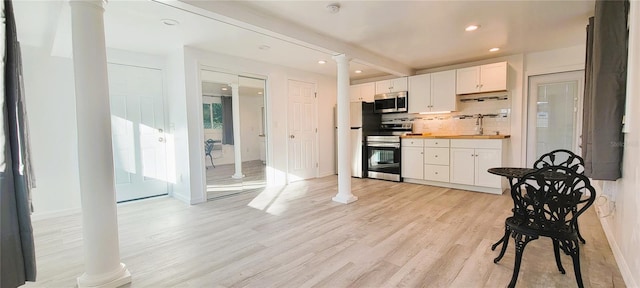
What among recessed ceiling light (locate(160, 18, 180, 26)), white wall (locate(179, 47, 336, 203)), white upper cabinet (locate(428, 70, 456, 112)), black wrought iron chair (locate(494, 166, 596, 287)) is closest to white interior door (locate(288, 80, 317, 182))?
white wall (locate(179, 47, 336, 203))

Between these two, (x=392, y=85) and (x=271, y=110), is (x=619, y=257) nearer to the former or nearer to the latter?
(x=392, y=85)

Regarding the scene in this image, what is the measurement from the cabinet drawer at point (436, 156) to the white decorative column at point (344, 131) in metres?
1.67

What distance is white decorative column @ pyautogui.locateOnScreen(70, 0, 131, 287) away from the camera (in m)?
1.83

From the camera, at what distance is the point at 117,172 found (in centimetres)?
405

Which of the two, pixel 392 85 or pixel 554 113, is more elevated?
pixel 392 85

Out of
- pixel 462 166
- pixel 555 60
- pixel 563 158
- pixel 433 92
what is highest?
pixel 555 60

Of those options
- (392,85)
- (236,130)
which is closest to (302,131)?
(236,130)

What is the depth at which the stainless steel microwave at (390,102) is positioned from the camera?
536 centimetres

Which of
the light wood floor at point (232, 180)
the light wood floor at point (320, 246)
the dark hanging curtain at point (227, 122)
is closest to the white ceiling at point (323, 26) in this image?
the dark hanging curtain at point (227, 122)

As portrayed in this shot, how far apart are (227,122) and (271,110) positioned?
0.78m

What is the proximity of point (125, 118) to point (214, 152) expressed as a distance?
1.35 meters

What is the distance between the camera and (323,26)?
3184 mm

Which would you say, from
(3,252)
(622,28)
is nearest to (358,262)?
(3,252)

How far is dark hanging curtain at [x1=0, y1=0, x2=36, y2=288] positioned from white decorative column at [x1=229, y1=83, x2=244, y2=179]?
11.6 ft
